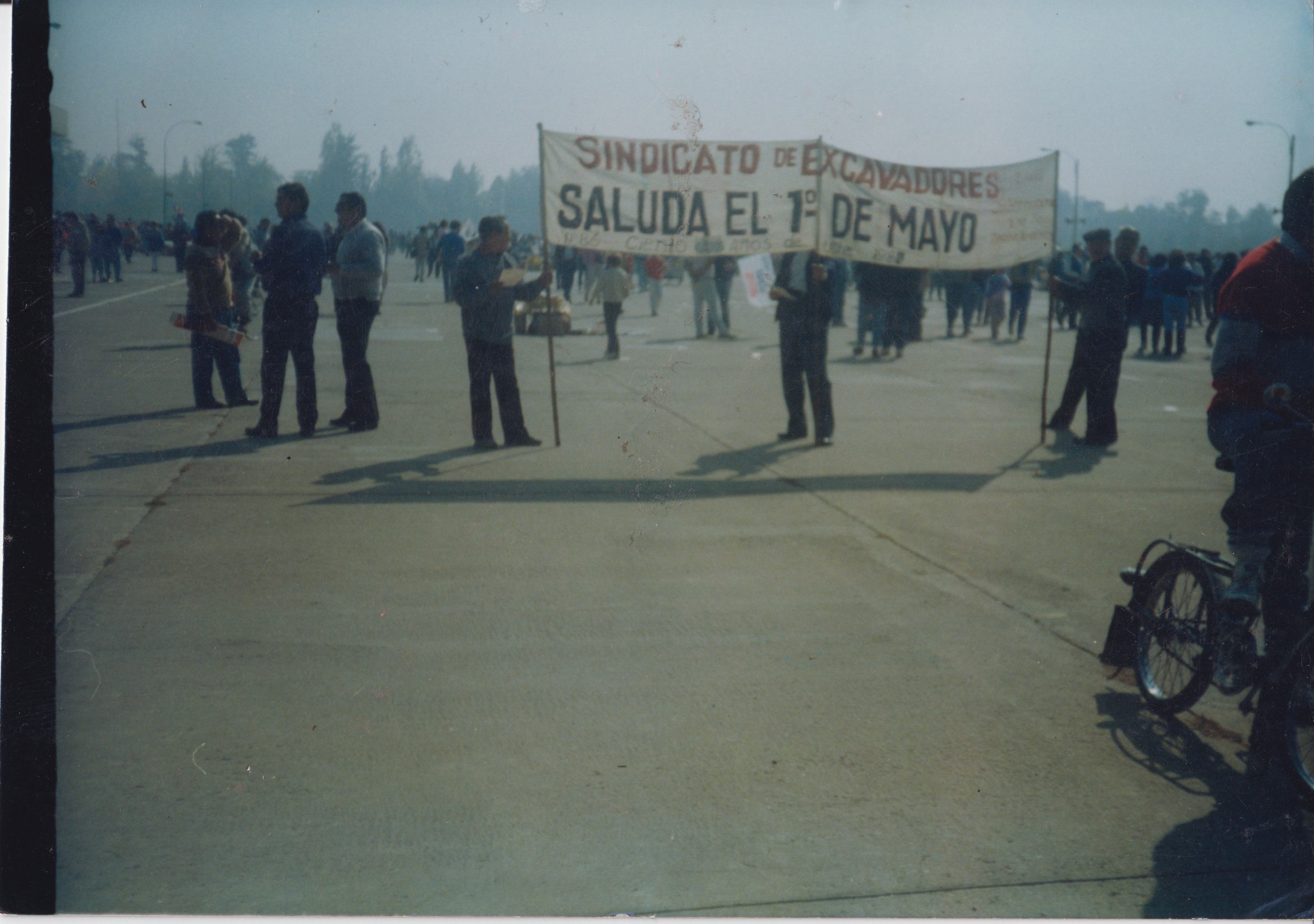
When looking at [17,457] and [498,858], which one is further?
[17,457]

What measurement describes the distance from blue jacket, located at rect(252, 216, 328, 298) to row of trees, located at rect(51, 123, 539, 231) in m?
0.16

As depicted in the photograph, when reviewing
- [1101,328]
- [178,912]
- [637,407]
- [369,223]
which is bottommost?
[178,912]

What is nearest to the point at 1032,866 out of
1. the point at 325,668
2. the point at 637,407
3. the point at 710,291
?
the point at 325,668

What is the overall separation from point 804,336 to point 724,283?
11.0 meters

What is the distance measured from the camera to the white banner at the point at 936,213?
356 inches

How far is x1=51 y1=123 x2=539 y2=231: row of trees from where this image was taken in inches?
184

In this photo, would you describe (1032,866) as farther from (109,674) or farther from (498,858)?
(109,674)

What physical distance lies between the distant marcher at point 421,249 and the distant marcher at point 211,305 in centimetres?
1118

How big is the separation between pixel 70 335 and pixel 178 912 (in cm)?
1175

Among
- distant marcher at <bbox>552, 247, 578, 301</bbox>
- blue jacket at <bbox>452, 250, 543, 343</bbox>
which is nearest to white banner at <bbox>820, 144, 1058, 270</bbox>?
blue jacket at <bbox>452, 250, 543, 343</bbox>

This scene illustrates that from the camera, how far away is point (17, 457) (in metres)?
4.05

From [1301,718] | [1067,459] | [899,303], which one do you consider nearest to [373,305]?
[1067,459]

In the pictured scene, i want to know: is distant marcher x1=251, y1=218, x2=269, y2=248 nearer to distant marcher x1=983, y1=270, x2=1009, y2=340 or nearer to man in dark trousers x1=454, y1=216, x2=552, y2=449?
man in dark trousers x1=454, y1=216, x2=552, y2=449

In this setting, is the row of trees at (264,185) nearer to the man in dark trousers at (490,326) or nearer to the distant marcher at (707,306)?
the man in dark trousers at (490,326)
